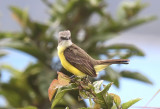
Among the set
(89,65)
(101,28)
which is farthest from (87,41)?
(89,65)

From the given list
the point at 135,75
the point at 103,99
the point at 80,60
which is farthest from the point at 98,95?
the point at 135,75

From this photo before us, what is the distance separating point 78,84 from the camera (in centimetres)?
74

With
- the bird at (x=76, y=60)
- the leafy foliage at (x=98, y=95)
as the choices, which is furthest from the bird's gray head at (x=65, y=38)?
the leafy foliage at (x=98, y=95)

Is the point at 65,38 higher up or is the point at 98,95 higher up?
the point at 65,38

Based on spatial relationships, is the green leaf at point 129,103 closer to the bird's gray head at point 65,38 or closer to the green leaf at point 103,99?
the green leaf at point 103,99

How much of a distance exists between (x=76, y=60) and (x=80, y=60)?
0.01 m

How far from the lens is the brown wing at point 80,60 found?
94cm

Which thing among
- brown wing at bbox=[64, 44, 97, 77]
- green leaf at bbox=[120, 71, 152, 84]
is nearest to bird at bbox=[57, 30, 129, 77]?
brown wing at bbox=[64, 44, 97, 77]

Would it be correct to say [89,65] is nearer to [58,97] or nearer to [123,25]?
[58,97]

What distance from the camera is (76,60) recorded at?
3.13 ft

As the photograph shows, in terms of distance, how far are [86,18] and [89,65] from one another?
235cm

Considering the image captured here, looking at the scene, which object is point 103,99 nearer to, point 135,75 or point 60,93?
point 60,93

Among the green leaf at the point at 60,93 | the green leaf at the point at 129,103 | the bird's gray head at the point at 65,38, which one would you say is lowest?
the green leaf at the point at 129,103

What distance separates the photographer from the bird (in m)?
0.94
